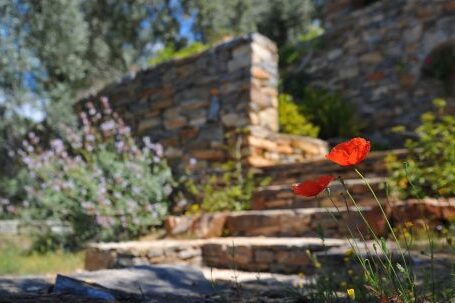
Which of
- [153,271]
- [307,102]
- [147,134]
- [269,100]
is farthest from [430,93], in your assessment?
[153,271]

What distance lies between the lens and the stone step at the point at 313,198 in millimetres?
4199

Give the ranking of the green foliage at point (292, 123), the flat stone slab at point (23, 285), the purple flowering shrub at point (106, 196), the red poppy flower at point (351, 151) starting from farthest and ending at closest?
the green foliage at point (292, 123), the purple flowering shrub at point (106, 196), the flat stone slab at point (23, 285), the red poppy flower at point (351, 151)

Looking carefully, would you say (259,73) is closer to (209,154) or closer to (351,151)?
(209,154)

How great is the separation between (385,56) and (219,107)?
347cm

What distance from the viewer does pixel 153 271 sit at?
7.95ft

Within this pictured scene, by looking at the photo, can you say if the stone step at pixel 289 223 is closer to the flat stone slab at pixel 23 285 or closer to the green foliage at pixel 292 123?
the flat stone slab at pixel 23 285

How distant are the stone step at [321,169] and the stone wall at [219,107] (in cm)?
25

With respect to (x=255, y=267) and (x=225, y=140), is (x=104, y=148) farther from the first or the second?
(x=255, y=267)

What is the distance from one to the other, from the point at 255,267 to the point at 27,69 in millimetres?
6132

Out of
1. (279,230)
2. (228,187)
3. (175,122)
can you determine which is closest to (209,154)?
(228,187)

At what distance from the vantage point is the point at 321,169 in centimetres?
493

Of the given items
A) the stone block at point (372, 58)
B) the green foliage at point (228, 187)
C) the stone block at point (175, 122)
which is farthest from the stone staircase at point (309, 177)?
the stone block at point (372, 58)

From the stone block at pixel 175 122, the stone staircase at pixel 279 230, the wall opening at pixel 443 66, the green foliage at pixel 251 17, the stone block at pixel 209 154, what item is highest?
the green foliage at pixel 251 17

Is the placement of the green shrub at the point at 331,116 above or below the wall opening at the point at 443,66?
below
